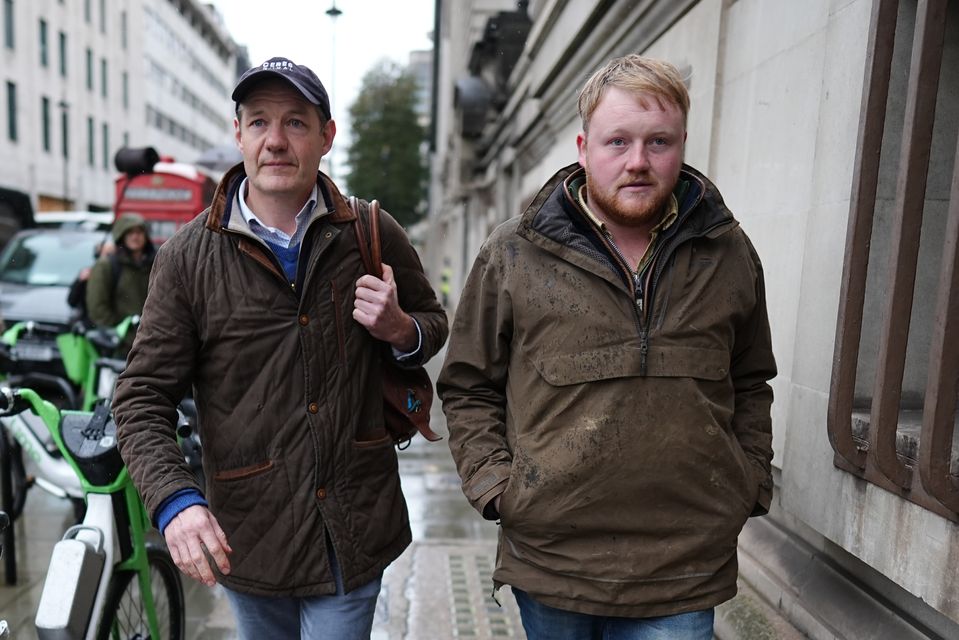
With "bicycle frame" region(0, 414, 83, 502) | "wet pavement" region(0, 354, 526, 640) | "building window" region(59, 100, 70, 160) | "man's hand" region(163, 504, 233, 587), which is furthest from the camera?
"building window" region(59, 100, 70, 160)

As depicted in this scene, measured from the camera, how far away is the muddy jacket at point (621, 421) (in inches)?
76.4

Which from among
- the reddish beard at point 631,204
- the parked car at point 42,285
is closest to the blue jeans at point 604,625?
the reddish beard at point 631,204

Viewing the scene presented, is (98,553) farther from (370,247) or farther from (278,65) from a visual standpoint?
(278,65)

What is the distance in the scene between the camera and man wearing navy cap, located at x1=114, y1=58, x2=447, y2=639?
2166 millimetres

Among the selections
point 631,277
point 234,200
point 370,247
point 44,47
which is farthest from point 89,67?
point 631,277

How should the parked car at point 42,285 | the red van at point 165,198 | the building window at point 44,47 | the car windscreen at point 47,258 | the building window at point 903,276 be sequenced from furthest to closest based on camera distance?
the building window at point 44,47
the red van at point 165,198
the car windscreen at point 47,258
the parked car at point 42,285
the building window at point 903,276

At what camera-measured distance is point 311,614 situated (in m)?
2.28

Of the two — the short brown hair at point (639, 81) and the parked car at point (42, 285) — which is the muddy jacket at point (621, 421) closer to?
the short brown hair at point (639, 81)

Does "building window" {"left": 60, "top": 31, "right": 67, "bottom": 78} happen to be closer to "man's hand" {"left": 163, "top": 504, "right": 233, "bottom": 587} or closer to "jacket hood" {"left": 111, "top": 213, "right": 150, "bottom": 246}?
"jacket hood" {"left": 111, "top": 213, "right": 150, "bottom": 246}

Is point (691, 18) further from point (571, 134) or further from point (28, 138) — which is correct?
point (28, 138)

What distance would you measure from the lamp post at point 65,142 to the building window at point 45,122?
79 cm

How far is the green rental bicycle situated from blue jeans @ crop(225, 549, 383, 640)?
0.58m

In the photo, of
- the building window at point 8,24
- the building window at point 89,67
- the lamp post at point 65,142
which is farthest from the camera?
the building window at point 89,67

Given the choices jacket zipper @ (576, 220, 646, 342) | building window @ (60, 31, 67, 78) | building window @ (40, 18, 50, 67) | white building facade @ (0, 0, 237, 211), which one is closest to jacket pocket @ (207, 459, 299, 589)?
jacket zipper @ (576, 220, 646, 342)
